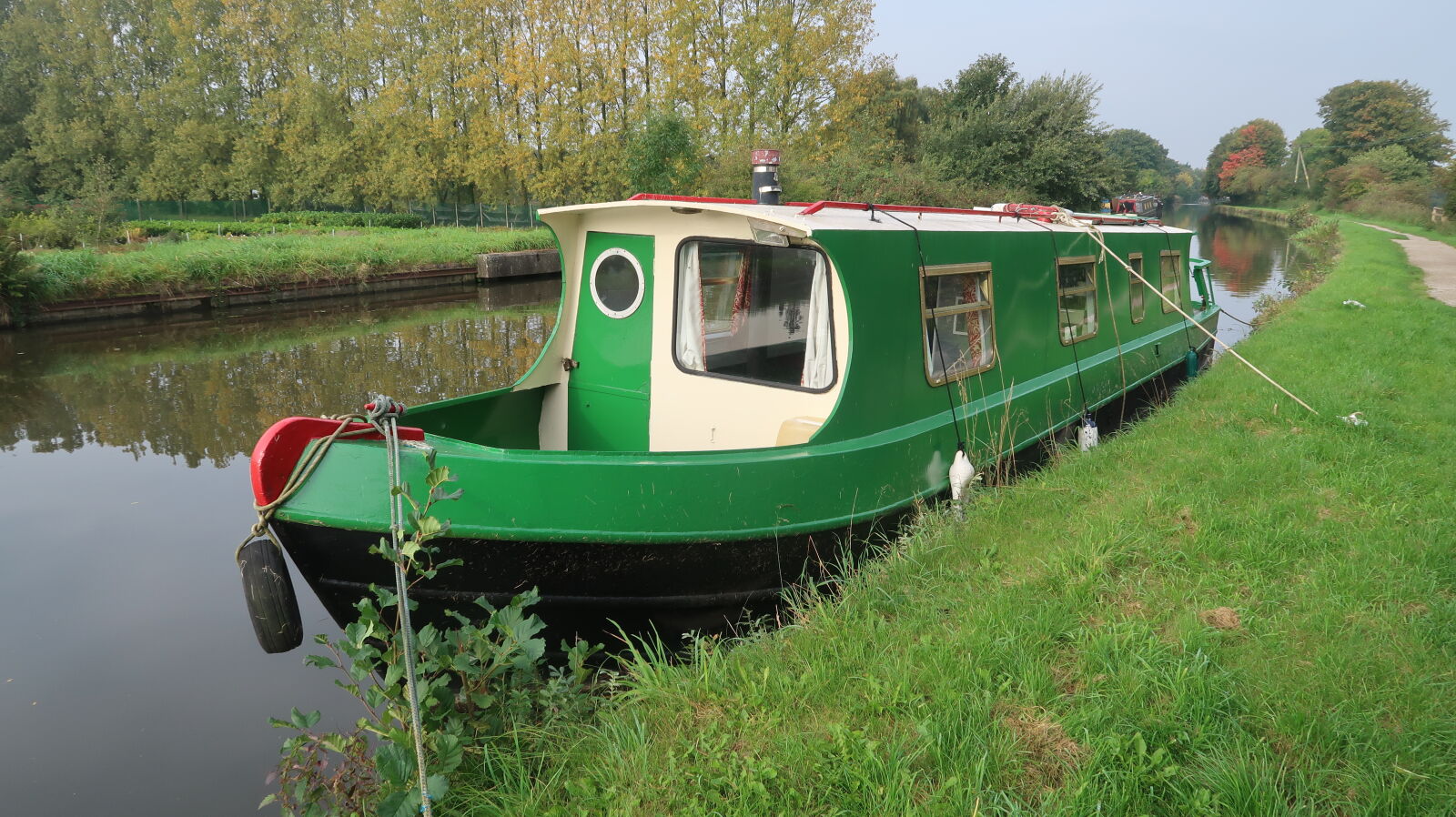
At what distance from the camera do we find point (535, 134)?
29.4 metres

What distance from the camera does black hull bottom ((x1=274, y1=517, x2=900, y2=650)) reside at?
3.58m

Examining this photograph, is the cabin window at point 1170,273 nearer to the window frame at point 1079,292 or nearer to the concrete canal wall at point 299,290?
the window frame at point 1079,292

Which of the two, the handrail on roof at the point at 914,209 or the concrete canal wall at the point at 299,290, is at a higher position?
the concrete canal wall at the point at 299,290

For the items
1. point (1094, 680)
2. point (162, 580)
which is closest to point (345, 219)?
point (162, 580)

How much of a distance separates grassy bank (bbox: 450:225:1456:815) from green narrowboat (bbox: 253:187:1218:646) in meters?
0.47

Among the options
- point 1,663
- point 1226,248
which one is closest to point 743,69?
point 1226,248

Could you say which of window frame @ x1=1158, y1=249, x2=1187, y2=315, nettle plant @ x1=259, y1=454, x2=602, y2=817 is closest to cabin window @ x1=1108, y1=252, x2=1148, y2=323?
window frame @ x1=1158, y1=249, x2=1187, y2=315

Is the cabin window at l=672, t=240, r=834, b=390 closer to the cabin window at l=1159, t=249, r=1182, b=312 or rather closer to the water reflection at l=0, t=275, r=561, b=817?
the water reflection at l=0, t=275, r=561, b=817

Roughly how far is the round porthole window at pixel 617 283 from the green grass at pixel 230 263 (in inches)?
528

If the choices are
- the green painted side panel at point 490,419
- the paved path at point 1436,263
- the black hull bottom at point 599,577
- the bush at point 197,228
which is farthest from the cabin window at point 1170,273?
the bush at point 197,228

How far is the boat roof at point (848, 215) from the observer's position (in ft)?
14.2

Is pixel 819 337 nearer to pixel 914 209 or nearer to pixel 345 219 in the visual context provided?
pixel 914 209

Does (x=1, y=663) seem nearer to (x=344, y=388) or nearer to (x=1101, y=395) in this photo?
(x=344, y=388)

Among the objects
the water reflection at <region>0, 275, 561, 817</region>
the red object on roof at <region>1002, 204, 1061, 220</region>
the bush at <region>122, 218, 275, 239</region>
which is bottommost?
the water reflection at <region>0, 275, 561, 817</region>
